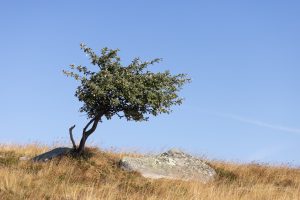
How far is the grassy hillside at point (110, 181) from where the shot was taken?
18.7 metres

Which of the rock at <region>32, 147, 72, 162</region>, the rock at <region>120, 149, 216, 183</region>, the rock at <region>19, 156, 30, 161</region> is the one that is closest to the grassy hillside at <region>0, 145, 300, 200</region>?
the rock at <region>19, 156, 30, 161</region>

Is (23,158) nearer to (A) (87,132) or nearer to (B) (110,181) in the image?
(A) (87,132)

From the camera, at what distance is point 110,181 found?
78.7 ft

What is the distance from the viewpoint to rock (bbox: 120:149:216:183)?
1086 inches

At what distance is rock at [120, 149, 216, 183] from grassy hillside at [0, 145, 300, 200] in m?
0.70

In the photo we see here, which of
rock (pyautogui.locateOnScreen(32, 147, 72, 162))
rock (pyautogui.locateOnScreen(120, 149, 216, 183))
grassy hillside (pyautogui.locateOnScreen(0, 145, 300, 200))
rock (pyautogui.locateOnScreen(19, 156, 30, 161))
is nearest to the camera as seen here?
grassy hillside (pyautogui.locateOnScreen(0, 145, 300, 200))

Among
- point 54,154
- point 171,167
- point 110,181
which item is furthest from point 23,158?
point 171,167

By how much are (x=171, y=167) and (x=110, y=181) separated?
5.61 m

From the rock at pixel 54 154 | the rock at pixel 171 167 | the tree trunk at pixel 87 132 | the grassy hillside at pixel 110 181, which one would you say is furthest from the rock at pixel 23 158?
the rock at pixel 171 167

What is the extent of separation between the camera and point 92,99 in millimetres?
27953

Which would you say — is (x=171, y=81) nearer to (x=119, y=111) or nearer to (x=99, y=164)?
(x=119, y=111)

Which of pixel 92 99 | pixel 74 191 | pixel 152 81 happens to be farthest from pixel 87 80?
pixel 74 191

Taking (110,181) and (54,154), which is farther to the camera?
(54,154)

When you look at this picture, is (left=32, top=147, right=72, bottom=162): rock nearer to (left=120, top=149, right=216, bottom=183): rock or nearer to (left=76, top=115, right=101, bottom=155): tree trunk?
(left=76, top=115, right=101, bottom=155): tree trunk
